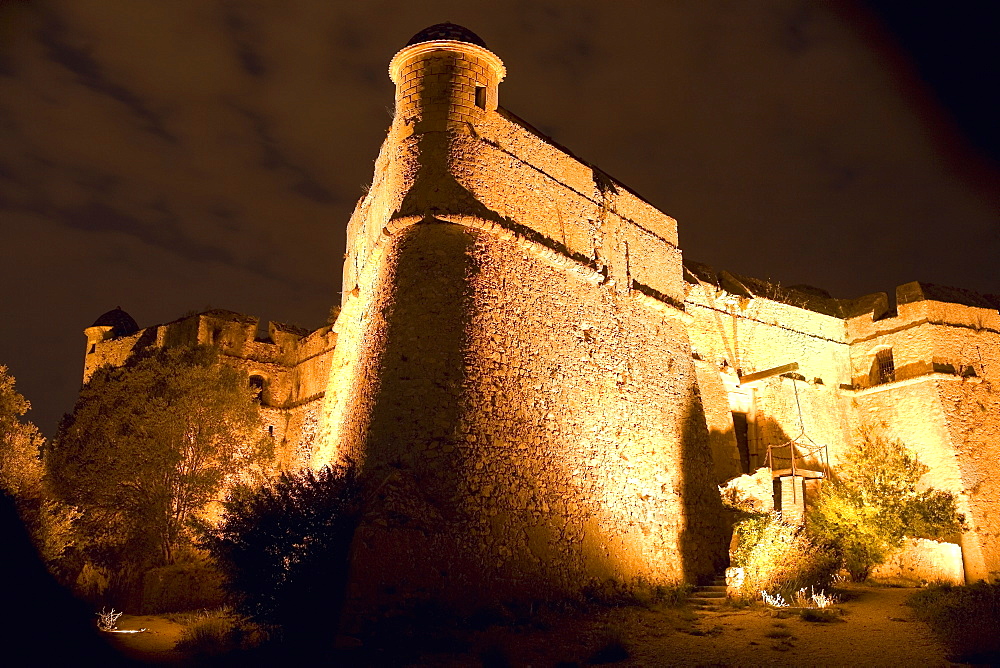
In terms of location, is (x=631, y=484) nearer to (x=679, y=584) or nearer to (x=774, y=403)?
(x=679, y=584)

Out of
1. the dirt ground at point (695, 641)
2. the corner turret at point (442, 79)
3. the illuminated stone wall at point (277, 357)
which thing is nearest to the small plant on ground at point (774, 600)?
the dirt ground at point (695, 641)

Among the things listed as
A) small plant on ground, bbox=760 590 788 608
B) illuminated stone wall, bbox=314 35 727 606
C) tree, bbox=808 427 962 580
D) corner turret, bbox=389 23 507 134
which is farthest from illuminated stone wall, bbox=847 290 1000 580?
corner turret, bbox=389 23 507 134

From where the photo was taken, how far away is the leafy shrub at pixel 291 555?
10.5m

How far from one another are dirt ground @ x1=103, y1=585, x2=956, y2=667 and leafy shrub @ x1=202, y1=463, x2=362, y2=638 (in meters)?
1.55

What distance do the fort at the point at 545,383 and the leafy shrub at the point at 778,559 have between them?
3.07 feet

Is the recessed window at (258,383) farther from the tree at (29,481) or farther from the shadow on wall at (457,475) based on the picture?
Answer: the shadow on wall at (457,475)

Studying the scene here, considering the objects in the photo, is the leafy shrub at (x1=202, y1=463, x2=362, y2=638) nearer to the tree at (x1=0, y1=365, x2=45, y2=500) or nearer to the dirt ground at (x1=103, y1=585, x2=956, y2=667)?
the dirt ground at (x1=103, y1=585, x2=956, y2=667)

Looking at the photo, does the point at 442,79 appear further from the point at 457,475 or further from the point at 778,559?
the point at 778,559

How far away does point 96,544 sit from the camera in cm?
1805

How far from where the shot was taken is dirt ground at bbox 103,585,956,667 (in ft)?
32.3

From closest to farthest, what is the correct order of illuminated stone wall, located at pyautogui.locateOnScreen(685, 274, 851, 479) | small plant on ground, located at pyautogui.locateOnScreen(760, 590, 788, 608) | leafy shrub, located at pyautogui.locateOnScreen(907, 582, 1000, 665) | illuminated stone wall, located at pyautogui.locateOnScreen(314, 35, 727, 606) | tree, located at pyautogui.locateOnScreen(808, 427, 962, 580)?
leafy shrub, located at pyautogui.locateOnScreen(907, 582, 1000, 665), illuminated stone wall, located at pyautogui.locateOnScreen(314, 35, 727, 606), small plant on ground, located at pyautogui.locateOnScreen(760, 590, 788, 608), tree, located at pyautogui.locateOnScreen(808, 427, 962, 580), illuminated stone wall, located at pyautogui.locateOnScreen(685, 274, 851, 479)

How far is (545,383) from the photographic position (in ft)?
45.6

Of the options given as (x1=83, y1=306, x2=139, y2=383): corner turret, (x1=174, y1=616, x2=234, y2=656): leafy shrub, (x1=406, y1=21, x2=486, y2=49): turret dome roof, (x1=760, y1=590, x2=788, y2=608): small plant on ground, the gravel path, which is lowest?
(x1=174, y1=616, x2=234, y2=656): leafy shrub

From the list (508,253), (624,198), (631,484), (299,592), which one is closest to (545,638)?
(299,592)
